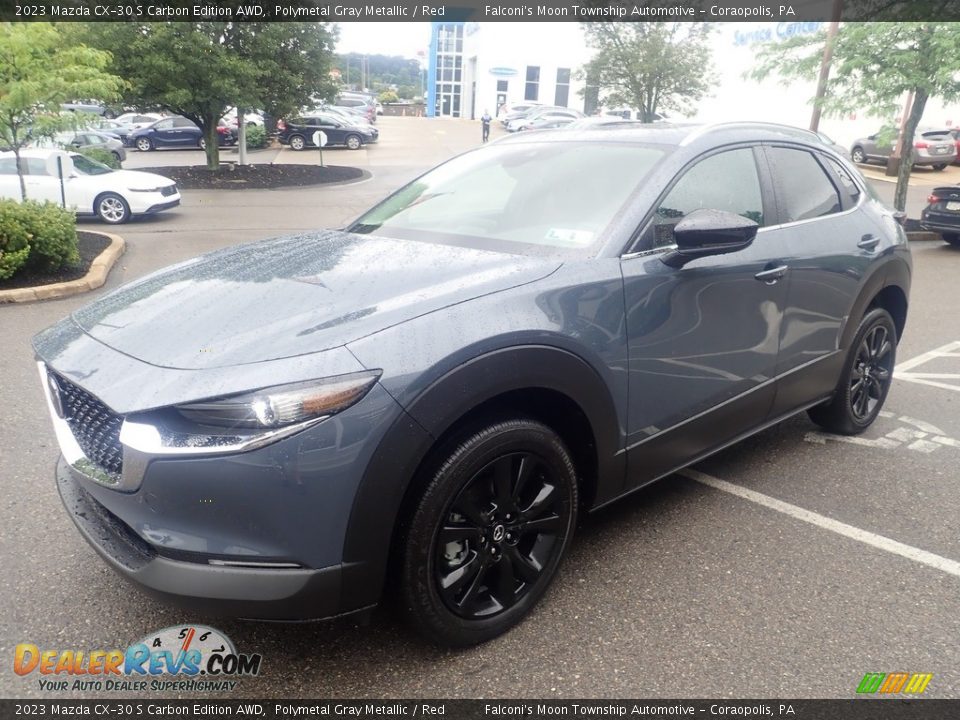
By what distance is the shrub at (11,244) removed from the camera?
7.64m

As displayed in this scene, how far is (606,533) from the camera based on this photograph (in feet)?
10.7

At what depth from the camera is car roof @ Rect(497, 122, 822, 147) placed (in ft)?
10.4

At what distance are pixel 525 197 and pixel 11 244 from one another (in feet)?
22.8

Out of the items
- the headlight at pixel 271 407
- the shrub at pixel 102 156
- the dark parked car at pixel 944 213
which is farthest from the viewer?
the shrub at pixel 102 156

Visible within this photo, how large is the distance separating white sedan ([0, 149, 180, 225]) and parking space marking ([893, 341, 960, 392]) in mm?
13126

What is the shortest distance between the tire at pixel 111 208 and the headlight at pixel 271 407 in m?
13.7

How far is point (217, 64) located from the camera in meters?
19.0

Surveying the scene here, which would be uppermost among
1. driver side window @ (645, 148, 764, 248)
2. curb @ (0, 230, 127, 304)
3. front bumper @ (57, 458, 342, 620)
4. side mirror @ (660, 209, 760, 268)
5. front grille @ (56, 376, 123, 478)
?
driver side window @ (645, 148, 764, 248)

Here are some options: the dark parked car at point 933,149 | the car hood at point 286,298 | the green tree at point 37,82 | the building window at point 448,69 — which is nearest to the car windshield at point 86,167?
the green tree at point 37,82

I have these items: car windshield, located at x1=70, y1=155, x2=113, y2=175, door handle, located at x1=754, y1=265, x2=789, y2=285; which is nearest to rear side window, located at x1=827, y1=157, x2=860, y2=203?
door handle, located at x1=754, y1=265, x2=789, y2=285

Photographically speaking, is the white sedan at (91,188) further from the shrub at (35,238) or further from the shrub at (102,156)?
the shrub at (102,156)

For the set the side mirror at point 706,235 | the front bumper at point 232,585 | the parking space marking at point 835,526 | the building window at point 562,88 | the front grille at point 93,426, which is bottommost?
the parking space marking at point 835,526

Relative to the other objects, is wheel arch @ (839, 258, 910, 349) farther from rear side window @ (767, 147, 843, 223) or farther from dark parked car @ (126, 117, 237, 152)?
dark parked car @ (126, 117, 237, 152)

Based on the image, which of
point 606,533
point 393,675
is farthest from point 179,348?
point 606,533
